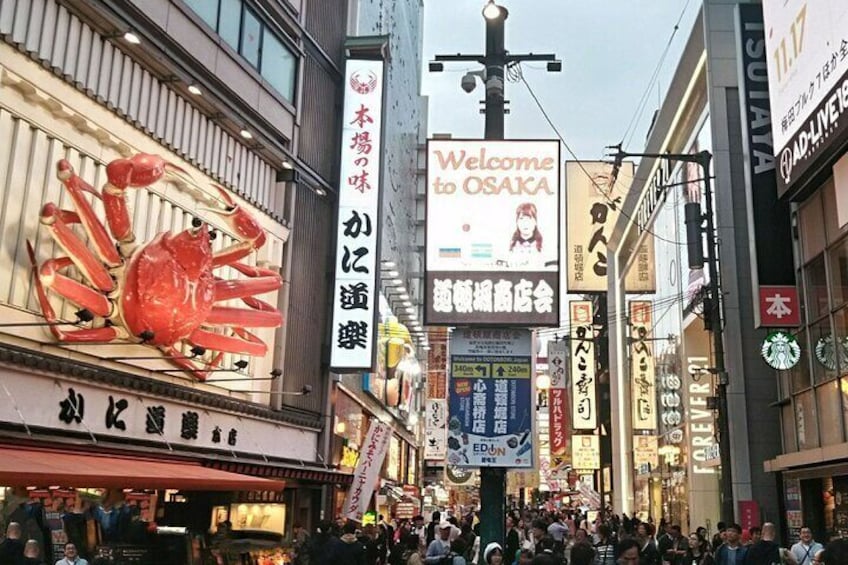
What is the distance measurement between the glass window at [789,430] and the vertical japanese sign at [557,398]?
24.4m

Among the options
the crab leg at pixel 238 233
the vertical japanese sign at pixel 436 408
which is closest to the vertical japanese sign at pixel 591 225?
the vertical japanese sign at pixel 436 408

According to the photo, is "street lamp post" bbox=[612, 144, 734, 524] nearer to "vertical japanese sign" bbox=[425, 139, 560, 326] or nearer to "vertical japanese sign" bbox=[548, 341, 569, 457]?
"vertical japanese sign" bbox=[425, 139, 560, 326]

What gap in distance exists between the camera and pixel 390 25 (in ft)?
131

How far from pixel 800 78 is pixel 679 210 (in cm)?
1219

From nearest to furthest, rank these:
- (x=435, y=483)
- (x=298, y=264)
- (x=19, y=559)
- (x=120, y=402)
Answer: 1. (x=19, y=559)
2. (x=120, y=402)
3. (x=298, y=264)
4. (x=435, y=483)

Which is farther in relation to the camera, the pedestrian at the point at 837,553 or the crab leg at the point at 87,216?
the crab leg at the point at 87,216

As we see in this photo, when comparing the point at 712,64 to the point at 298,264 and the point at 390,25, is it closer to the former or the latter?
the point at 298,264

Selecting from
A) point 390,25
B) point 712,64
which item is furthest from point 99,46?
point 390,25

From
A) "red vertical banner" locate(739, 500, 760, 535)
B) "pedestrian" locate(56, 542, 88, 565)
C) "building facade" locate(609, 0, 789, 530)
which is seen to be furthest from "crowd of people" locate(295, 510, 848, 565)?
"building facade" locate(609, 0, 789, 530)

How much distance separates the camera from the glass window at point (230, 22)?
1761 cm

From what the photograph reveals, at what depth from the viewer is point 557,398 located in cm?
4744

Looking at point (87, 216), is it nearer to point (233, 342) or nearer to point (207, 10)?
point (233, 342)

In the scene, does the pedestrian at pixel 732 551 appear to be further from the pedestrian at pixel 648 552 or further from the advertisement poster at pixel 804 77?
the advertisement poster at pixel 804 77

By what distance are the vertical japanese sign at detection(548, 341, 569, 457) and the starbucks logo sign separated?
85.5 ft
